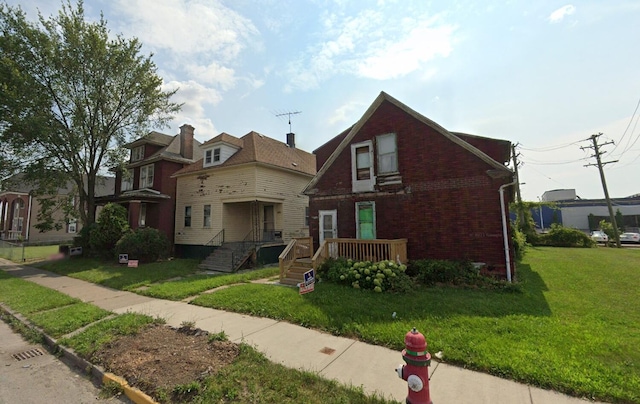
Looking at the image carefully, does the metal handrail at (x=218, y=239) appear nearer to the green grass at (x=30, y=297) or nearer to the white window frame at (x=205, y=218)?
the white window frame at (x=205, y=218)

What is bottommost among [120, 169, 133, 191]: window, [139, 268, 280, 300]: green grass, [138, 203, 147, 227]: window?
[139, 268, 280, 300]: green grass

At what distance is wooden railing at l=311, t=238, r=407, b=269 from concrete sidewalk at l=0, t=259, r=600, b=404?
14.1 feet

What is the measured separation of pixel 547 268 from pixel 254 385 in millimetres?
13951

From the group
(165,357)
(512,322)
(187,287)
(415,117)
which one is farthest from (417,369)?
(415,117)

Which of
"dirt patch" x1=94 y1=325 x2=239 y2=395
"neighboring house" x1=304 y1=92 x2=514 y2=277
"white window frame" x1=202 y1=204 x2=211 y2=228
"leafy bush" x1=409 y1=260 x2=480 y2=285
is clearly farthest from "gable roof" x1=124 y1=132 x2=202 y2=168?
"leafy bush" x1=409 y1=260 x2=480 y2=285

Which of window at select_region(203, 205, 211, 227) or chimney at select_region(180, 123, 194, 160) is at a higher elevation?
chimney at select_region(180, 123, 194, 160)

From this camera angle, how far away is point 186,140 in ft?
70.5

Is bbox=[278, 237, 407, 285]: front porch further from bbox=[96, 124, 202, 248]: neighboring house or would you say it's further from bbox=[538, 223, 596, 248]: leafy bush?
bbox=[538, 223, 596, 248]: leafy bush

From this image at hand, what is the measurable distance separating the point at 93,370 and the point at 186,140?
2004cm

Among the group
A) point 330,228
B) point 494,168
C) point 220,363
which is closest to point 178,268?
point 330,228

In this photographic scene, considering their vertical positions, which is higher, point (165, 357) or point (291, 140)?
point (291, 140)

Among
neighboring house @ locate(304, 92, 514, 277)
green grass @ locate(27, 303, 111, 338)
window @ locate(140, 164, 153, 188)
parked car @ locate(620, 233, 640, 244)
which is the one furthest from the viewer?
parked car @ locate(620, 233, 640, 244)

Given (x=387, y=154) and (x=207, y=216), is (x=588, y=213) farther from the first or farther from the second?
(x=207, y=216)

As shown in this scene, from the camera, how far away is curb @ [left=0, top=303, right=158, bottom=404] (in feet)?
11.6
